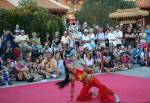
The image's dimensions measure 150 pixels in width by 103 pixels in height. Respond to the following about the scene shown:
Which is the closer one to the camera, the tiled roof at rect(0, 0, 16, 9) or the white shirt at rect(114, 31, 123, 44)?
the white shirt at rect(114, 31, 123, 44)

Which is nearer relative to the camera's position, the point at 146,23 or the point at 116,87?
the point at 116,87

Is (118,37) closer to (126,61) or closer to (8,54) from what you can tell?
(126,61)

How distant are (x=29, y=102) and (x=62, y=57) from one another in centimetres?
654

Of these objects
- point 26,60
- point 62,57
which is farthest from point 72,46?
point 26,60

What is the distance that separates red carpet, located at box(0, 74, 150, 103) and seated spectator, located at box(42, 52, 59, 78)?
5.11 feet

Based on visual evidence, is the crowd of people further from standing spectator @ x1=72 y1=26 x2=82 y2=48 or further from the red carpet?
the red carpet

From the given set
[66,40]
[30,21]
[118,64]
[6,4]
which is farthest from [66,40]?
[6,4]

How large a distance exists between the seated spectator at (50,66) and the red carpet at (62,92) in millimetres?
1558

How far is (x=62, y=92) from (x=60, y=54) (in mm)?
5033

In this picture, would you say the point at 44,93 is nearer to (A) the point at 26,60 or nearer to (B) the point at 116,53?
(A) the point at 26,60

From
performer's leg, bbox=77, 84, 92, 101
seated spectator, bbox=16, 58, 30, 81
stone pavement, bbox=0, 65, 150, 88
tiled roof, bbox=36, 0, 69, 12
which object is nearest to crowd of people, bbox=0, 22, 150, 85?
seated spectator, bbox=16, 58, 30, 81

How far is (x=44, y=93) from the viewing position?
12555mm

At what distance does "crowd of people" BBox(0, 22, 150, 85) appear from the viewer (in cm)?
1555

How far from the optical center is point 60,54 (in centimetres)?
1755
